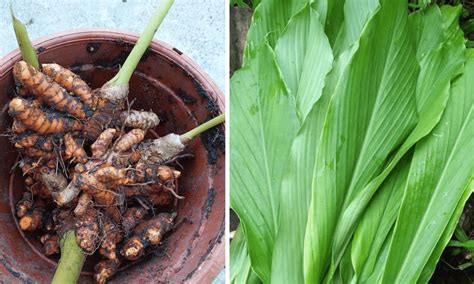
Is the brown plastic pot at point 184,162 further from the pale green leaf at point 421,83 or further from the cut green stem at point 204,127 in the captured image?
the pale green leaf at point 421,83

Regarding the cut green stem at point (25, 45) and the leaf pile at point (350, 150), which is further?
the leaf pile at point (350, 150)

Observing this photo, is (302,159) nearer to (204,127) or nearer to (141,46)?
(204,127)

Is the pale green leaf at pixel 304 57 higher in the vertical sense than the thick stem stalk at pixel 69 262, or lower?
higher

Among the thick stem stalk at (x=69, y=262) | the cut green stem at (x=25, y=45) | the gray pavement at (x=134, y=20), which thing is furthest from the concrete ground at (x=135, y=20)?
the thick stem stalk at (x=69, y=262)

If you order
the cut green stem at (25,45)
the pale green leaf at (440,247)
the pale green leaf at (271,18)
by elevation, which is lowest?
the pale green leaf at (440,247)

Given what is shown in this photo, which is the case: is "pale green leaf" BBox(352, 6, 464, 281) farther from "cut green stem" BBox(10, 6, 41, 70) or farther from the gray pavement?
"cut green stem" BBox(10, 6, 41, 70)

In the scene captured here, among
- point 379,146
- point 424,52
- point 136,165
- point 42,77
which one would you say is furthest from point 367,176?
point 42,77
